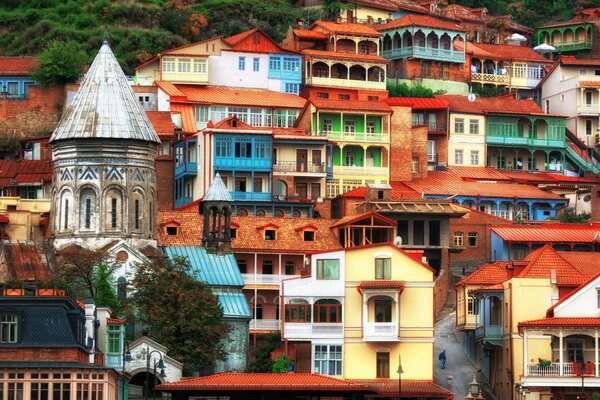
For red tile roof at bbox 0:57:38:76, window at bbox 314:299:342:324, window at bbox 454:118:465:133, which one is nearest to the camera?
window at bbox 314:299:342:324

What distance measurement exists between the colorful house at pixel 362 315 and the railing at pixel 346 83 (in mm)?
43327

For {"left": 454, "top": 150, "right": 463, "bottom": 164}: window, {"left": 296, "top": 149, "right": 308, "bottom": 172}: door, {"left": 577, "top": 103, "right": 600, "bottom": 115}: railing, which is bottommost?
{"left": 296, "top": 149, "right": 308, "bottom": 172}: door

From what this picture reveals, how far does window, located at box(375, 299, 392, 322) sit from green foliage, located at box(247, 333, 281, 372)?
5338 millimetres

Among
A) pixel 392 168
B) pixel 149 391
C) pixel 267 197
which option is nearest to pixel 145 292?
pixel 149 391

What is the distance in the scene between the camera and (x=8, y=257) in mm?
106000

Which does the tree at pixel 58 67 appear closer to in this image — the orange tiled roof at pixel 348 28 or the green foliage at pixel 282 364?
the orange tiled roof at pixel 348 28

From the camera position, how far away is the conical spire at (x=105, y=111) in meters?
110

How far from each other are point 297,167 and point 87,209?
75.7ft

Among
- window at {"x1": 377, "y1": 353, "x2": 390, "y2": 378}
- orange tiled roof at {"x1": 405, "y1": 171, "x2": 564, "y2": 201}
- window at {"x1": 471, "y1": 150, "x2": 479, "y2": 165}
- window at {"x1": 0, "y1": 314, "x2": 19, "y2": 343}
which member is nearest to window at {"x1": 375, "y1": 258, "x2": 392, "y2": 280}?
window at {"x1": 377, "y1": 353, "x2": 390, "y2": 378}

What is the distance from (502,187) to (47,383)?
64386mm

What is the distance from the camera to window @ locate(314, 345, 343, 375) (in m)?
102

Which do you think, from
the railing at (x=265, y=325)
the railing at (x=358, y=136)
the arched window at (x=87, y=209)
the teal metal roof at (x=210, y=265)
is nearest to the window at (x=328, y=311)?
the teal metal roof at (x=210, y=265)

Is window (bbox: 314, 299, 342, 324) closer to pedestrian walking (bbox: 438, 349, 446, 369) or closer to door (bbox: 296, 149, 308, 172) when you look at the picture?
pedestrian walking (bbox: 438, 349, 446, 369)

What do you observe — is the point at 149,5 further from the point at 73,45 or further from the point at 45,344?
the point at 45,344
